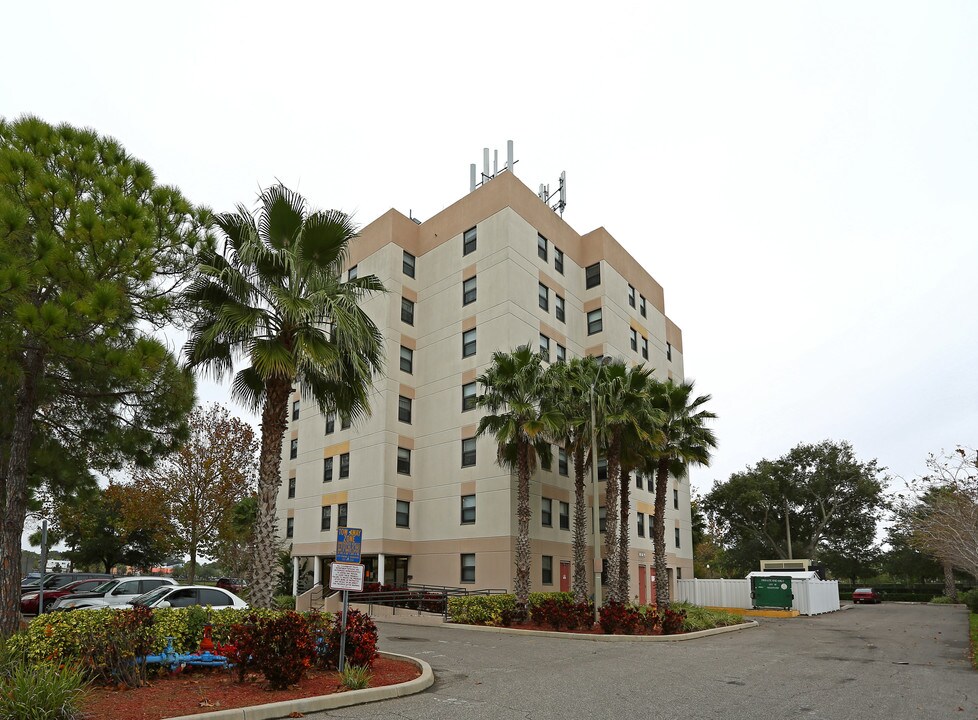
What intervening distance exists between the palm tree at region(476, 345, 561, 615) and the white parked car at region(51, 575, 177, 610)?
39.1ft

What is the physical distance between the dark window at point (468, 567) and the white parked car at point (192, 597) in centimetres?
1509

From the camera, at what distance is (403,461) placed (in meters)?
34.6

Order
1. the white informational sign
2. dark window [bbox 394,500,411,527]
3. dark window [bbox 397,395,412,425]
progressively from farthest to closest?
dark window [bbox 397,395,412,425]
dark window [bbox 394,500,411,527]
the white informational sign

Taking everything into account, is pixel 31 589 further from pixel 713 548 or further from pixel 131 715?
pixel 713 548

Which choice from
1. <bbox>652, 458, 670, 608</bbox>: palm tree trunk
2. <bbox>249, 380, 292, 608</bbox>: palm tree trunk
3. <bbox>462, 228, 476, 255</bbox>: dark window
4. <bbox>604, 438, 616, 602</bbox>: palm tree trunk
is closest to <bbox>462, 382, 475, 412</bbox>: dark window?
<bbox>462, 228, 476, 255</bbox>: dark window

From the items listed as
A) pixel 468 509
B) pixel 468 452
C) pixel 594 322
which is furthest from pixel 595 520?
pixel 594 322

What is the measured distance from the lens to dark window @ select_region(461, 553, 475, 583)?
3144 cm

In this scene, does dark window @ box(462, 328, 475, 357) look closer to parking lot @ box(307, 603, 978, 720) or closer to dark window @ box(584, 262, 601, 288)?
dark window @ box(584, 262, 601, 288)

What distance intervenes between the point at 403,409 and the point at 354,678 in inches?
954

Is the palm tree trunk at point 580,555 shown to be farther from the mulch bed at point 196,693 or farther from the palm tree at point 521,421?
the mulch bed at point 196,693

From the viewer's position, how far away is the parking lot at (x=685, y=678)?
10.7 m

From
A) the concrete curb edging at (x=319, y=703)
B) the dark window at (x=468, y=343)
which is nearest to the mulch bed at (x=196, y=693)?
the concrete curb edging at (x=319, y=703)

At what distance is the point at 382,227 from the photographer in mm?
37250

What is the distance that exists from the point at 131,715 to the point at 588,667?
948cm
